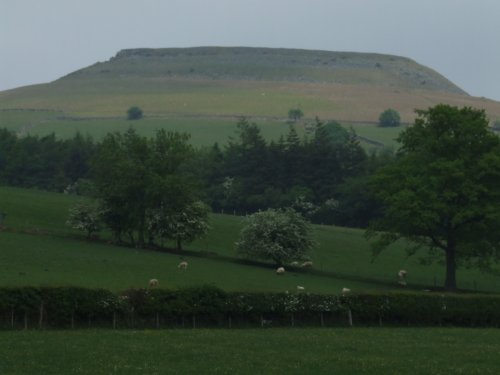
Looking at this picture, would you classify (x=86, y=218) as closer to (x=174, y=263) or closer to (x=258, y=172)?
(x=174, y=263)

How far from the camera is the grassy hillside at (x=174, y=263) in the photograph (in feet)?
209

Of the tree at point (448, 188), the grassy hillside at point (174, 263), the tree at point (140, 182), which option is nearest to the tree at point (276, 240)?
the grassy hillside at point (174, 263)

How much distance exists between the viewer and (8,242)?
243 feet

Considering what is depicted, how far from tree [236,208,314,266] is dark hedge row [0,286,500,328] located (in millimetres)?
A: 30854

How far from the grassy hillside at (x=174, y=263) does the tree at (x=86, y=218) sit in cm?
94

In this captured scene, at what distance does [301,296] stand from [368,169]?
88.3 m

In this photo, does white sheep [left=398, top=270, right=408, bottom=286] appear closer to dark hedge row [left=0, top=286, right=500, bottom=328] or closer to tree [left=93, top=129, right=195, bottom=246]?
tree [left=93, top=129, right=195, bottom=246]

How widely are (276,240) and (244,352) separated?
1852 inches

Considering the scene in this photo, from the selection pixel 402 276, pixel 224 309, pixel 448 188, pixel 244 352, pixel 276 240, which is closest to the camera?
pixel 244 352

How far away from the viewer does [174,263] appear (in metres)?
74.2

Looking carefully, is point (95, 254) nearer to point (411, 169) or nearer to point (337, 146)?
point (411, 169)

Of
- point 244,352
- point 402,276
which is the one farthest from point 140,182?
point 244,352

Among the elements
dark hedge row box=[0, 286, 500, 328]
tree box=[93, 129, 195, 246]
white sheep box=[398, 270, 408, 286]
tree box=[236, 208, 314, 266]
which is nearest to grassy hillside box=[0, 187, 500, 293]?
white sheep box=[398, 270, 408, 286]

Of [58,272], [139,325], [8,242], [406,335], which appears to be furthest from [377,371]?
[8,242]
